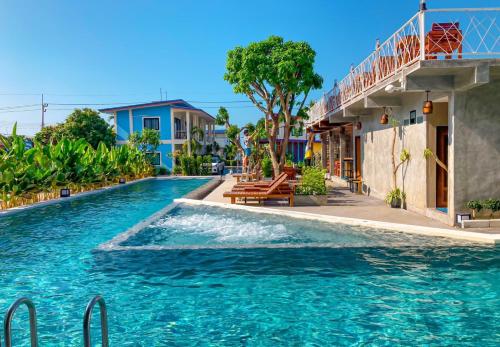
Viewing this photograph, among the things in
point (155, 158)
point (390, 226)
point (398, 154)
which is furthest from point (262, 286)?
point (155, 158)

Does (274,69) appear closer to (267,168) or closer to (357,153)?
(357,153)

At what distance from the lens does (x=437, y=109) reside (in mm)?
12125

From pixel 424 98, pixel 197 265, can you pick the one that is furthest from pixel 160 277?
pixel 424 98

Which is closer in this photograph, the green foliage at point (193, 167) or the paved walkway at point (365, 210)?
the paved walkway at point (365, 210)

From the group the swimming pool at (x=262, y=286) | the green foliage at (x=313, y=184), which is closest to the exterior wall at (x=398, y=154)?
the green foliage at (x=313, y=184)

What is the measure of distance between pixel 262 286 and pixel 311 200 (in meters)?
9.07

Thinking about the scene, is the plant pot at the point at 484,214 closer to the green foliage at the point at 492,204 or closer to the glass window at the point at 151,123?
the green foliage at the point at 492,204

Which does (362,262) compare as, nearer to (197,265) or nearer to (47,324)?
(197,265)

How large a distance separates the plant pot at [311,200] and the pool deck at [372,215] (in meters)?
0.27

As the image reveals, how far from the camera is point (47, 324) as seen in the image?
5.68 meters

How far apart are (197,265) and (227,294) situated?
1.59 meters

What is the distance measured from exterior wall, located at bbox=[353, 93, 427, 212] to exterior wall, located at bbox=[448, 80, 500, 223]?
1561mm

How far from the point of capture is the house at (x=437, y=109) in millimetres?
9906

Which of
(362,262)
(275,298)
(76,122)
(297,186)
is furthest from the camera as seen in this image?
(76,122)
